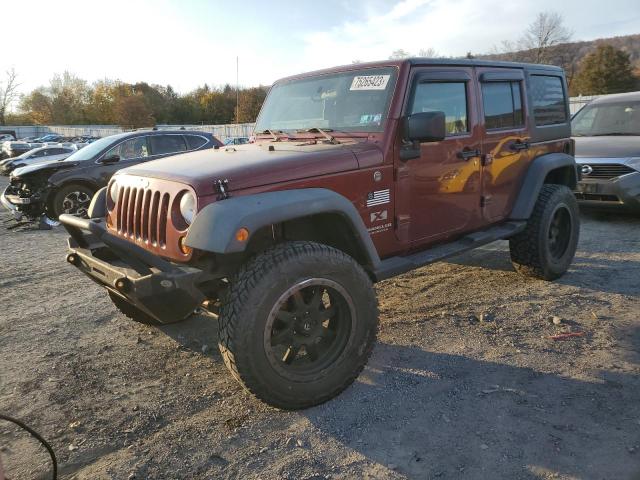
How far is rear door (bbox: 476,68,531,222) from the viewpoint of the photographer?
442 centimetres

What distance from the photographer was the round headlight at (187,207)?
2818 mm

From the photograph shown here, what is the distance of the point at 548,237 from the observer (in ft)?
16.5

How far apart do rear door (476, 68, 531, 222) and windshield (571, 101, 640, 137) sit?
174 inches

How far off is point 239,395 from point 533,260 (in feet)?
10.8

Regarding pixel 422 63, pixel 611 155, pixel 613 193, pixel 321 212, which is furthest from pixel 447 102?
pixel 611 155

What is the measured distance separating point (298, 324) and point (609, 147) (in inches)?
264

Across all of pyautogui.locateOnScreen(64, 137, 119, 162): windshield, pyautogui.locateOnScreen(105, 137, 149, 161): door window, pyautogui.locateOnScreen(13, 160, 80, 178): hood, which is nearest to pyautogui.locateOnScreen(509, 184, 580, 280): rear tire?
pyautogui.locateOnScreen(105, 137, 149, 161): door window

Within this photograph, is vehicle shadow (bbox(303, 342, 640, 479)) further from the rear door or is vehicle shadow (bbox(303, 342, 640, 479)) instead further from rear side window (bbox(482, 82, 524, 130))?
rear side window (bbox(482, 82, 524, 130))

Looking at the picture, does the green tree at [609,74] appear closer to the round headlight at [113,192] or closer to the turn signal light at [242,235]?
the round headlight at [113,192]

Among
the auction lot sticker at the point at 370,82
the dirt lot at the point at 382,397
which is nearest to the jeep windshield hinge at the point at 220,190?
the dirt lot at the point at 382,397

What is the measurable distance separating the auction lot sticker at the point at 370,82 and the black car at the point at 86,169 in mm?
5881

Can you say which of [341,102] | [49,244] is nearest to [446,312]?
[341,102]

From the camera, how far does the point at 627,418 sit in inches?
110

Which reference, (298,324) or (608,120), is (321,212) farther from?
(608,120)
